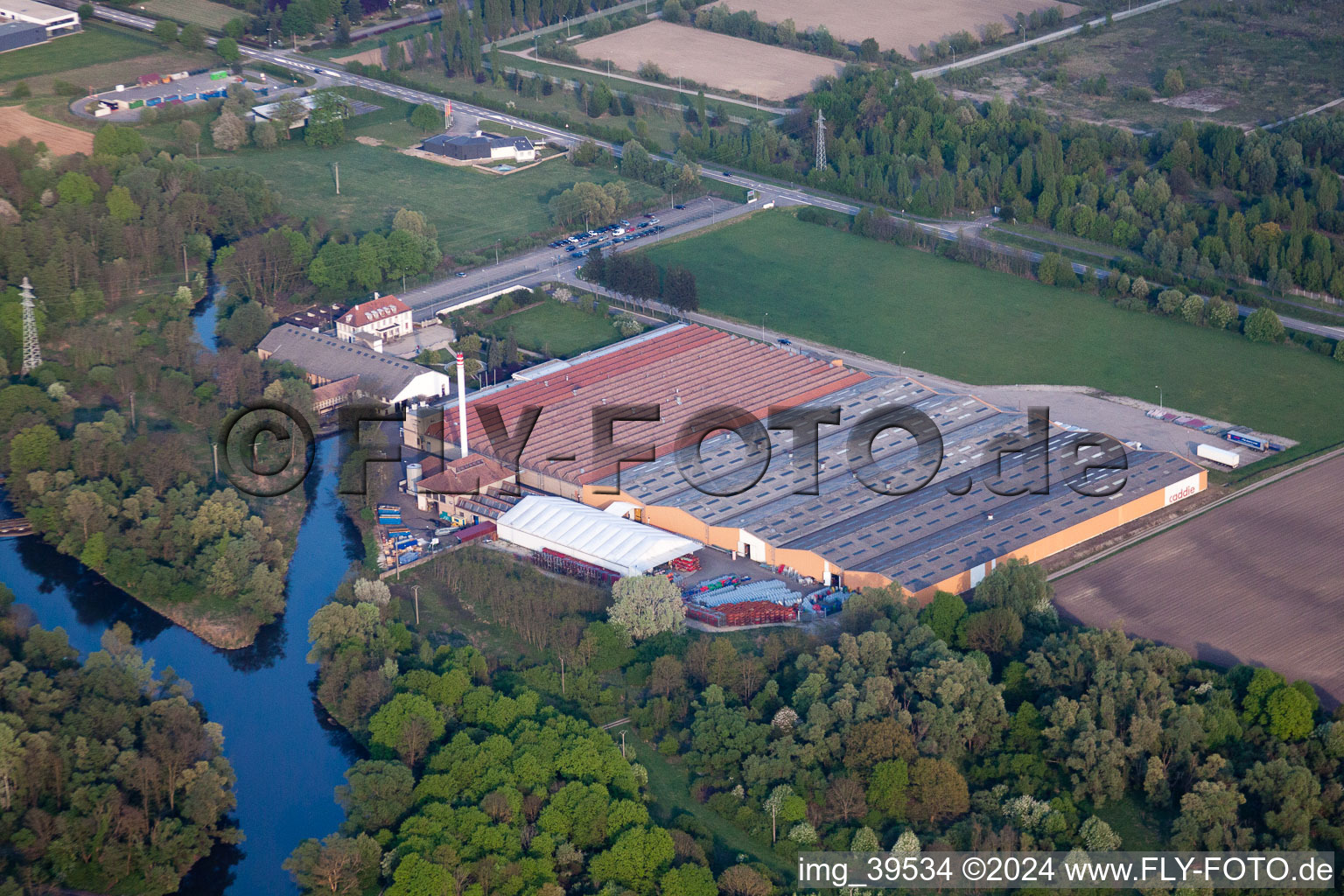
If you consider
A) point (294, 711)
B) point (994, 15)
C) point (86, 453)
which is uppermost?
point (994, 15)

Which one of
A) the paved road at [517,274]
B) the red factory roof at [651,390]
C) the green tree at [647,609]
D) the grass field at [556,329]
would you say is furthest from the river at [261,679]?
the paved road at [517,274]

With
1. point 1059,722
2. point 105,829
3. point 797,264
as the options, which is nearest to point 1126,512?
point 1059,722

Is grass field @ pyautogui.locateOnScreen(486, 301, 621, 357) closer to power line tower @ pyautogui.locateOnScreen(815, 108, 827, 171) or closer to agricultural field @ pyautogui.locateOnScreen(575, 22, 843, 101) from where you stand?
power line tower @ pyautogui.locateOnScreen(815, 108, 827, 171)

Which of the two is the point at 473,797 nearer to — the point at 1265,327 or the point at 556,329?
the point at 556,329

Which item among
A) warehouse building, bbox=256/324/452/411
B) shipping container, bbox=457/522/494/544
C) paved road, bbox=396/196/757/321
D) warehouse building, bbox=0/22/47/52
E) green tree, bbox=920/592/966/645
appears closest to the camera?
green tree, bbox=920/592/966/645

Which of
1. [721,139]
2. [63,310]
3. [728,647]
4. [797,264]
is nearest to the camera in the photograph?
[728,647]

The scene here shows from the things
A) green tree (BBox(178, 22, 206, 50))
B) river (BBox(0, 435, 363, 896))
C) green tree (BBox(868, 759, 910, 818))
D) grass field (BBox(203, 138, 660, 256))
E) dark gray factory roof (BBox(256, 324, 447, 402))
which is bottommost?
river (BBox(0, 435, 363, 896))

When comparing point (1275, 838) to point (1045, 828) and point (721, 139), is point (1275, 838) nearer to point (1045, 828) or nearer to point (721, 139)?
point (1045, 828)

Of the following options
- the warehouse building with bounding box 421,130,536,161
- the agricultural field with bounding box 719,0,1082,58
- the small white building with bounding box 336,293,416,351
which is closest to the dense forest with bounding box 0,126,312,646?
the small white building with bounding box 336,293,416,351
